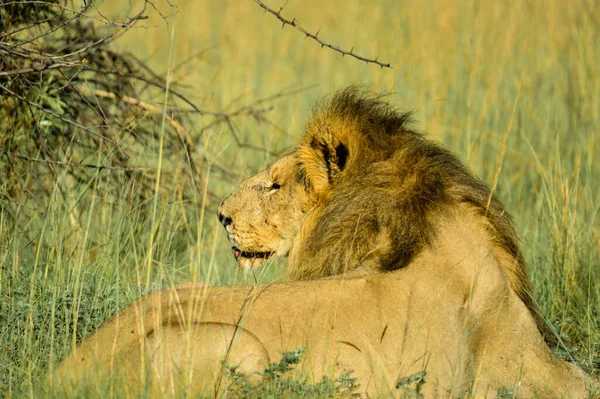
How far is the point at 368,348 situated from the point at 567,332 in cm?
180

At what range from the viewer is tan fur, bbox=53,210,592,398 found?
3.04 meters

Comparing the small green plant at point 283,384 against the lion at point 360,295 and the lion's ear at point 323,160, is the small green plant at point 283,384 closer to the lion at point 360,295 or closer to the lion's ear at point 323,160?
the lion at point 360,295

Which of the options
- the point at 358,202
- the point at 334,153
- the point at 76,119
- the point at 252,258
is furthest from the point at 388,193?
the point at 76,119

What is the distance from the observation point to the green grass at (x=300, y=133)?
Answer: 13.4ft

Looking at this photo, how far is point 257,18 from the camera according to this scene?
12578mm

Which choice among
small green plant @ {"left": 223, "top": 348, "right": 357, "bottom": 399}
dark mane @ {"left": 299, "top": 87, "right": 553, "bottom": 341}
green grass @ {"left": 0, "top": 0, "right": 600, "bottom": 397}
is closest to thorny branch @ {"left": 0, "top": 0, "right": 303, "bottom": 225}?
green grass @ {"left": 0, "top": 0, "right": 600, "bottom": 397}

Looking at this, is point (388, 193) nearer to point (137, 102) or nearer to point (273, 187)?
point (273, 187)

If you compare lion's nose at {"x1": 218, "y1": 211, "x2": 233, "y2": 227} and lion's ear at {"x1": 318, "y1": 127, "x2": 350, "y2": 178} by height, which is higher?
lion's ear at {"x1": 318, "y1": 127, "x2": 350, "y2": 178}

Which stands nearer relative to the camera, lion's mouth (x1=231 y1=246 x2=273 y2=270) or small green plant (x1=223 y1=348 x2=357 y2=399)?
small green plant (x1=223 y1=348 x2=357 y2=399)

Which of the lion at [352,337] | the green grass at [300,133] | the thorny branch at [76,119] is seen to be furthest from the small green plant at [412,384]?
the thorny branch at [76,119]

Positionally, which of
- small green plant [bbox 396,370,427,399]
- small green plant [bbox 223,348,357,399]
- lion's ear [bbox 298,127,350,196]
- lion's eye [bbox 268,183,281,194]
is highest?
lion's ear [bbox 298,127,350,196]

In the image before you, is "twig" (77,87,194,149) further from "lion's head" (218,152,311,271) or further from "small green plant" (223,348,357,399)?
"small green plant" (223,348,357,399)

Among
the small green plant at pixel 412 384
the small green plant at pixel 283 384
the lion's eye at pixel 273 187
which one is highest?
the lion's eye at pixel 273 187

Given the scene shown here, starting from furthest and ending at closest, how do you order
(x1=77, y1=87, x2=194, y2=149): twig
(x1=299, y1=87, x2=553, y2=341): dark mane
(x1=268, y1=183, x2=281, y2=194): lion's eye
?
(x1=77, y1=87, x2=194, y2=149): twig < (x1=268, y1=183, x2=281, y2=194): lion's eye < (x1=299, y1=87, x2=553, y2=341): dark mane
